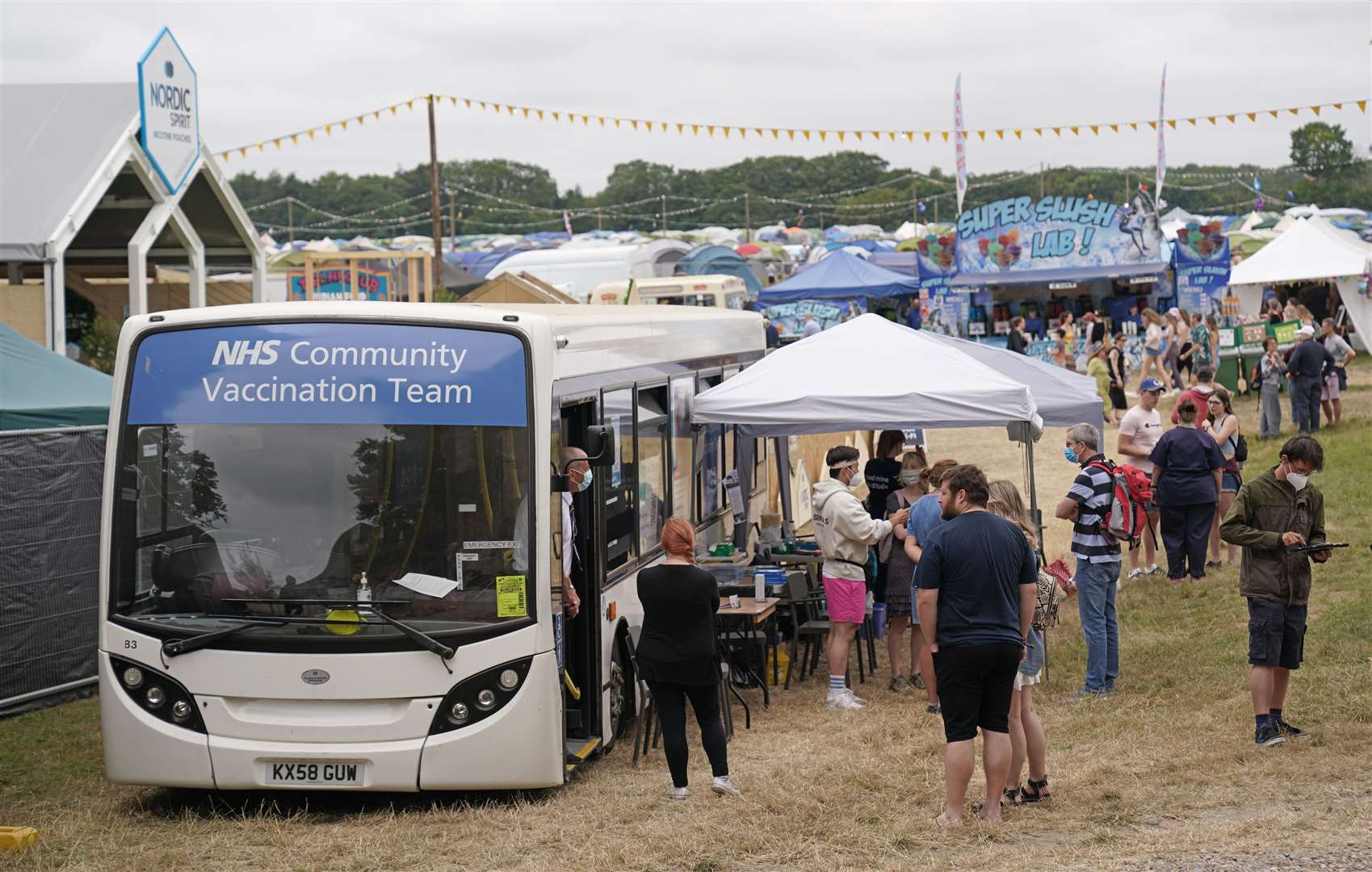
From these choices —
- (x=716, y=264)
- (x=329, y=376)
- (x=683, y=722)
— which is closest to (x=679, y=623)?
(x=683, y=722)

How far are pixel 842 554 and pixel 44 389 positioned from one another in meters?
5.84

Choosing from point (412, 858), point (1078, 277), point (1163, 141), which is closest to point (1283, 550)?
point (412, 858)

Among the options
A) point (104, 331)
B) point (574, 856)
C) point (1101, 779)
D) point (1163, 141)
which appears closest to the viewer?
point (574, 856)

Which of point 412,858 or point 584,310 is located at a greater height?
point 584,310

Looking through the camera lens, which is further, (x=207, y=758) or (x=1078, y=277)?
(x=1078, y=277)

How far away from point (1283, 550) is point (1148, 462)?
5.57 meters

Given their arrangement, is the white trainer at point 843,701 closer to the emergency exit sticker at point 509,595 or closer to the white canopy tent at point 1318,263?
the emergency exit sticker at point 509,595

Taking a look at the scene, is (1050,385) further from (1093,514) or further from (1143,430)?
(1093,514)

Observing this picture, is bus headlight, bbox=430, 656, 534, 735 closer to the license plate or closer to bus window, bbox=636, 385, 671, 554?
the license plate

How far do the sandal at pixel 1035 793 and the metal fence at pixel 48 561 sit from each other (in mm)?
6326

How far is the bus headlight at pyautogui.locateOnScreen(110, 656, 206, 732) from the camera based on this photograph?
22.6ft

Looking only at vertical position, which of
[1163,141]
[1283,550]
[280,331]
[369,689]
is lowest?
[369,689]

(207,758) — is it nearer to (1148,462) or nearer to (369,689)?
(369,689)

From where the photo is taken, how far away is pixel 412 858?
6285 mm
